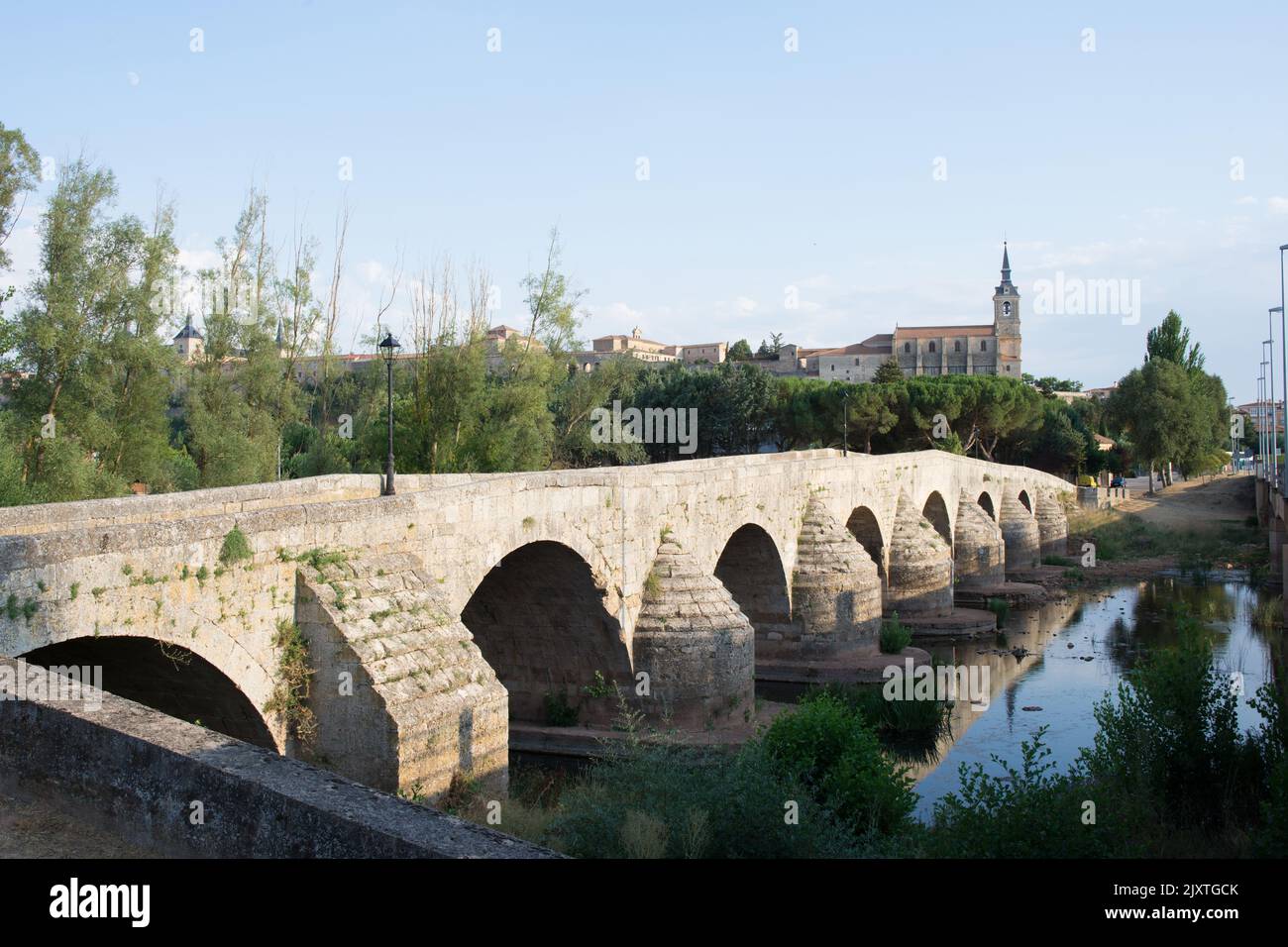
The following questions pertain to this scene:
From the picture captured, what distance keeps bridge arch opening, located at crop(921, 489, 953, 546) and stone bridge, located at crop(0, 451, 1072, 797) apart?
33.3 ft

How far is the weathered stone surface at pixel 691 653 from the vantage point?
14.2 meters

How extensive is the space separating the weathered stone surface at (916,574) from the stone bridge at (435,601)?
15.8 feet

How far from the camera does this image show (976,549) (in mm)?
30781

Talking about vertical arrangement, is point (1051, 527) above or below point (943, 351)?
below

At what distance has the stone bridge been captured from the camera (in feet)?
24.2

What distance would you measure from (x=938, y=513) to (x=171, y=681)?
999 inches

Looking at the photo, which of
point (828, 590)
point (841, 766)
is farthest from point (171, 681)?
point (828, 590)

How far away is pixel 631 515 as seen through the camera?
14336 mm

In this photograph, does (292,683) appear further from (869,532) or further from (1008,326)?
(1008,326)

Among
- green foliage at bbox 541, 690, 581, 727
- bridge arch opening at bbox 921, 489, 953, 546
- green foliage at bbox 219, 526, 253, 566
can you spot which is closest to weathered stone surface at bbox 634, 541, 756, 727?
green foliage at bbox 541, 690, 581, 727

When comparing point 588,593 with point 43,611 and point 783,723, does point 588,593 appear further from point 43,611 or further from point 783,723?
point 43,611

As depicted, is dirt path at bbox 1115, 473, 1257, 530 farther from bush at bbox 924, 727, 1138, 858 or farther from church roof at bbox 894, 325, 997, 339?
church roof at bbox 894, 325, 997, 339

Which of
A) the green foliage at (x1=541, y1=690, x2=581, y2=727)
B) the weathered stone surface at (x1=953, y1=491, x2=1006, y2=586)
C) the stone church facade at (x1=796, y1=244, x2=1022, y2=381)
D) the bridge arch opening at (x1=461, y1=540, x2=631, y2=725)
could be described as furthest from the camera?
the stone church facade at (x1=796, y1=244, x2=1022, y2=381)
